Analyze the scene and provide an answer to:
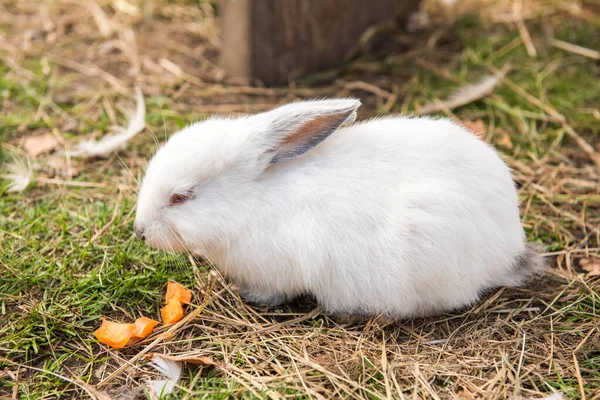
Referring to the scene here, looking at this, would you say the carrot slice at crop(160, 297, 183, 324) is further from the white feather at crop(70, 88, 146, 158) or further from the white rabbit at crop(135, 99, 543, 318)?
the white feather at crop(70, 88, 146, 158)

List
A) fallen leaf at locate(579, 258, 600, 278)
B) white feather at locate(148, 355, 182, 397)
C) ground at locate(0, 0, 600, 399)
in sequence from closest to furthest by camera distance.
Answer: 1. white feather at locate(148, 355, 182, 397)
2. ground at locate(0, 0, 600, 399)
3. fallen leaf at locate(579, 258, 600, 278)

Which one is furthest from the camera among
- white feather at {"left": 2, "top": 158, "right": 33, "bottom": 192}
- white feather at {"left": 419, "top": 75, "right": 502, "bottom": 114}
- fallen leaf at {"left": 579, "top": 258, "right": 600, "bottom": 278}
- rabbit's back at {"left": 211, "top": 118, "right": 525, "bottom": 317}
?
white feather at {"left": 419, "top": 75, "right": 502, "bottom": 114}

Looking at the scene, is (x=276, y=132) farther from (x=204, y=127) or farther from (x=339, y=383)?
(x=339, y=383)

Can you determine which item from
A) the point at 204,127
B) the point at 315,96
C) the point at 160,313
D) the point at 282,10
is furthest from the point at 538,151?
the point at 160,313

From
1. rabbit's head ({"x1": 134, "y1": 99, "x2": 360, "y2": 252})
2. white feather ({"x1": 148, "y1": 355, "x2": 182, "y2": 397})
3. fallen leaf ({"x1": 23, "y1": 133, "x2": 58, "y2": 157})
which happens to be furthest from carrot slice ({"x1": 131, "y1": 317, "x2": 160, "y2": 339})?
fallen leaf ({"x1": 23, "y1": 133, "x2": 58, "y2": 157})

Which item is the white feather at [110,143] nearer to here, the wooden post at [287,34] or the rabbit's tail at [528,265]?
the wooden post at [287,34]

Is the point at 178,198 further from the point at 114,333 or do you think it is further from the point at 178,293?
the point at 114,333

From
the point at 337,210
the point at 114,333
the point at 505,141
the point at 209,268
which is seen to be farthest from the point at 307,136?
the point at 505,141

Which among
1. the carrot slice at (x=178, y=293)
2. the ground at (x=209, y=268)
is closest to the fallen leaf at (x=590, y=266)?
the ground at (x=209, y=268)
